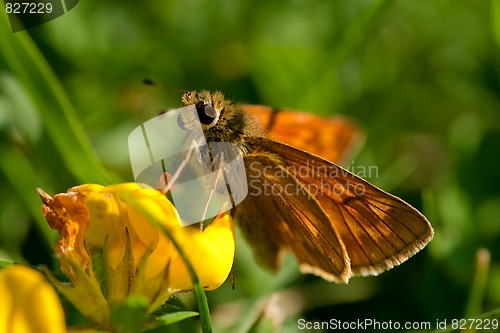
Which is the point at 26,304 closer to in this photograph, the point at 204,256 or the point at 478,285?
the point at 204,256

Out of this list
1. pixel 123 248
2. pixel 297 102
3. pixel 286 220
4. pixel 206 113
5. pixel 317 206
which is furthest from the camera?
pixel 297 102

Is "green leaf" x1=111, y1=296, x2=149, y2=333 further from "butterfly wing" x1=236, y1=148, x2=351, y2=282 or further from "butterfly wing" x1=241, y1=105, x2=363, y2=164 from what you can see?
"butterfly wing" x1=241, y1=105, x2=363, y2=164

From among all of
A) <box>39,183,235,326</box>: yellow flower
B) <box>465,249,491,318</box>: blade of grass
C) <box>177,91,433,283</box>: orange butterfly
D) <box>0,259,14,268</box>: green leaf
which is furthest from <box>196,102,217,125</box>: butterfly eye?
<box>465,249,491,318</box>: blade of grass

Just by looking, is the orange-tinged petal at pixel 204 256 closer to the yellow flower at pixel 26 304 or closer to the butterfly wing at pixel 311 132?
the yellow flower at pixel 26 304

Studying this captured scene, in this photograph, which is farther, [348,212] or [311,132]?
[311,132]

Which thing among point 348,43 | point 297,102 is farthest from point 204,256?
point 297,102

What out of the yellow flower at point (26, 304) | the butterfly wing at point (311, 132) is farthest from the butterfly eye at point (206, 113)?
the yellow flower at point (26, 304)

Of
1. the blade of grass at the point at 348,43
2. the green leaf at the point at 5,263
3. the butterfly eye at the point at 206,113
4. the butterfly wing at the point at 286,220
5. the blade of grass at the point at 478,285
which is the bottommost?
the blade of grass at the point at 478,285

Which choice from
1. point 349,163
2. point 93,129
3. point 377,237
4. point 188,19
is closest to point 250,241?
point 377,237

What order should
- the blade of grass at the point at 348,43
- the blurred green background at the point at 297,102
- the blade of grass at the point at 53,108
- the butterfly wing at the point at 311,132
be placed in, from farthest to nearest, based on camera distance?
the blade of grass at the point at 348,43, the butterfly wing at the point at 311,132, the blurred green background at the point at 297,102, the blade of grass at the point at 53,108
